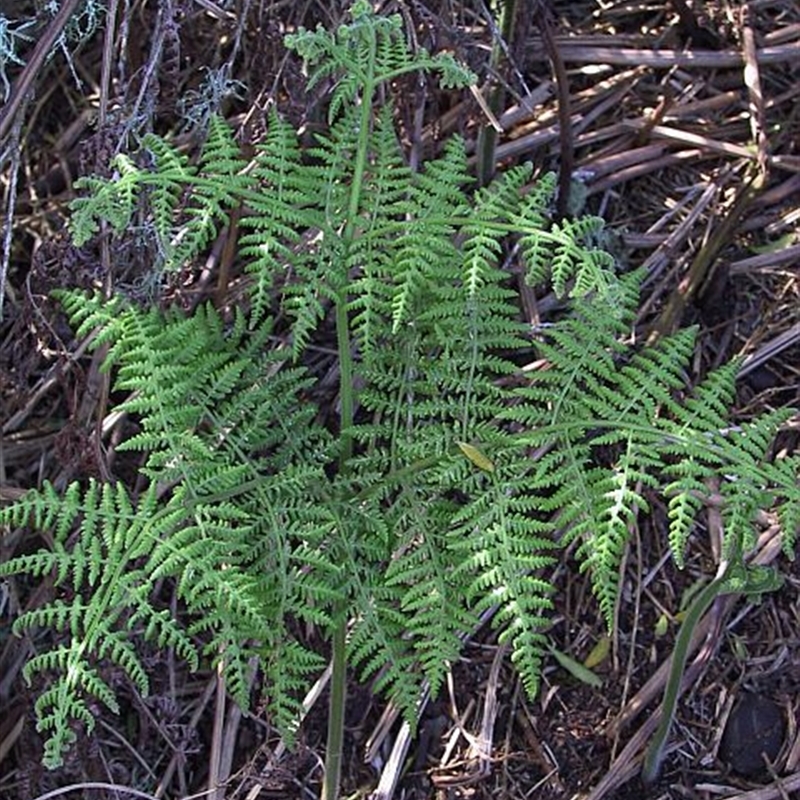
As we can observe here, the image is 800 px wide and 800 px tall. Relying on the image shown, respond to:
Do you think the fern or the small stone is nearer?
the fern

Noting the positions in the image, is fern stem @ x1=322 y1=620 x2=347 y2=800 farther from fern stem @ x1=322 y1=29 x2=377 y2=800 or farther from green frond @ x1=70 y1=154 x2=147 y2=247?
green frond @ x1=70 y1=154 x2=147 y2=247

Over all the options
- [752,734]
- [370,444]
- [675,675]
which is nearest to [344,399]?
[370,444]

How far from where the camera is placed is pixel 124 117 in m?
2.59

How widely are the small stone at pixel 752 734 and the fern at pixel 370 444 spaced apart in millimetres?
571

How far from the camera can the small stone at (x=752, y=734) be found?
2584mm

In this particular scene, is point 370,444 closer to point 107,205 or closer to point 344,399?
point 344,399

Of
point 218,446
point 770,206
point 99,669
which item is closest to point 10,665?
point 99,669

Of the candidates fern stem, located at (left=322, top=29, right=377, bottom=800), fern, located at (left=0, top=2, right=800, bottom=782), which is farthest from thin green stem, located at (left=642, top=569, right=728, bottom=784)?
fern stem, located at (left=322, top=29, right=377, bottom=800)

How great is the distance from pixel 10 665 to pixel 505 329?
1.30 meters

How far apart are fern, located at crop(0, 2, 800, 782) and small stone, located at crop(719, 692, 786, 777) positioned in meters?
0.57

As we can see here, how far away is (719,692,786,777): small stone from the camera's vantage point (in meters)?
2.58

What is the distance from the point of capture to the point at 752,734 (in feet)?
8.53

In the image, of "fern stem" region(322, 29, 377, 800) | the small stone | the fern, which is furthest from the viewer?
the small stone

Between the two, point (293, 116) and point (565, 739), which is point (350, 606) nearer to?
point (565, 739)
